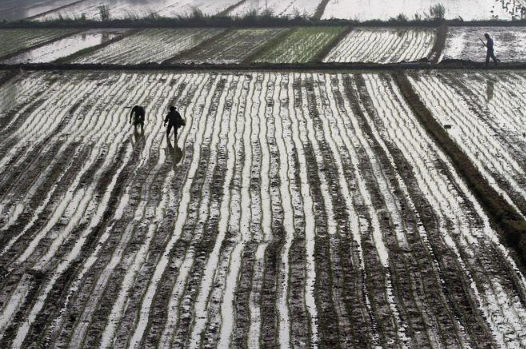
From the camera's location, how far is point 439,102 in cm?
1925

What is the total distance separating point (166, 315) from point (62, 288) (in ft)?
4.44

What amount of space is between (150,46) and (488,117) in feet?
46.2

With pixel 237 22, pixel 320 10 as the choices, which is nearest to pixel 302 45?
pixel 237 22

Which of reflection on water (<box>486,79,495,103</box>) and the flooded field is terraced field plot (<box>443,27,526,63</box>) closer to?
the flooded field

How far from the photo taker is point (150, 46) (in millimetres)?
29031

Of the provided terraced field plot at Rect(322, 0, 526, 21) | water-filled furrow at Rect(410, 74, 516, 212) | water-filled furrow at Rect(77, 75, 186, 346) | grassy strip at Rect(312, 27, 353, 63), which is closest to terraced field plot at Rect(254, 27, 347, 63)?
grassy strip at Rect(312, 27, 353, 63)

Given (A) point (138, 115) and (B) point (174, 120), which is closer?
(B) point (174, 120)

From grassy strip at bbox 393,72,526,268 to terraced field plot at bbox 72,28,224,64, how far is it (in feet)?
34.6

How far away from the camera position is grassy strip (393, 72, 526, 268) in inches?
422

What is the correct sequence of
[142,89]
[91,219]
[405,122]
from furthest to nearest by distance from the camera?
[142,89] < [405,122] < [91,219]

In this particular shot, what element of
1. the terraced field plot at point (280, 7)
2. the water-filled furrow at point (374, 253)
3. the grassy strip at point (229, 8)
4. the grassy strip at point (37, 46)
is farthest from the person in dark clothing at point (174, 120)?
the grassy strip at point (229, 8)

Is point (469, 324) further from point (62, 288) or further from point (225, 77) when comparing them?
point (225, 77)

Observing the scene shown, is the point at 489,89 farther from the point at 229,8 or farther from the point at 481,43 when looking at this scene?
the point at 229,8

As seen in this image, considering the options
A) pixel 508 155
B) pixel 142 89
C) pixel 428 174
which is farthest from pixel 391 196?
pixel 142 89
